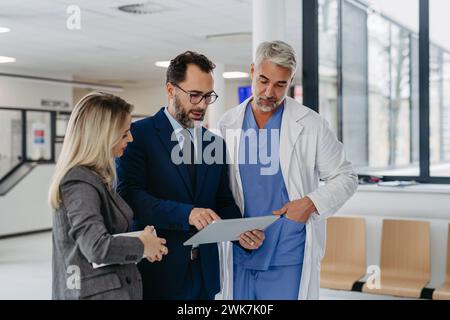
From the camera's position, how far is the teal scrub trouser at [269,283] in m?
2.29

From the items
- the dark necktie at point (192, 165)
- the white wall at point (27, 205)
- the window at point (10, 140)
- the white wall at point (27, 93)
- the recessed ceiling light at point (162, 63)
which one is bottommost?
the white wall at point (27, 205)

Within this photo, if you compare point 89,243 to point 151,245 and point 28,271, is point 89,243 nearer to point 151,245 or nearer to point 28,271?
point 151,245

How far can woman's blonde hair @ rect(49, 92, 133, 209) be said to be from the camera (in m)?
1.74

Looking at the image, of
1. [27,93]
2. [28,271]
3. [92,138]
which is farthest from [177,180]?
[27,93]

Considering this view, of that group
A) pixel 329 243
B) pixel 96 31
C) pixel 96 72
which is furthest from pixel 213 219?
pixel 96 72

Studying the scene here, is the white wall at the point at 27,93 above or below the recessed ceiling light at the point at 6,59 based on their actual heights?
below

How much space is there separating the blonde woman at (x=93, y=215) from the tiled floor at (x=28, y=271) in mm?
3382

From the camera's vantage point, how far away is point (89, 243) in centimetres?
165

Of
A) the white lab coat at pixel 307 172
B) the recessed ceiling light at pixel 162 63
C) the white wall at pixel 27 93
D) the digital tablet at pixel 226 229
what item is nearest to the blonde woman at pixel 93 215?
the digital tablet at pixel 226 229

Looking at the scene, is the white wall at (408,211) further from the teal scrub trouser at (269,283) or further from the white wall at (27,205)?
the white wall at (27,205)

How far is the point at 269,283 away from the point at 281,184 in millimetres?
387

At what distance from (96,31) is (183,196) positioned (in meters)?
5.04

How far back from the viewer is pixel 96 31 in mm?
6668
